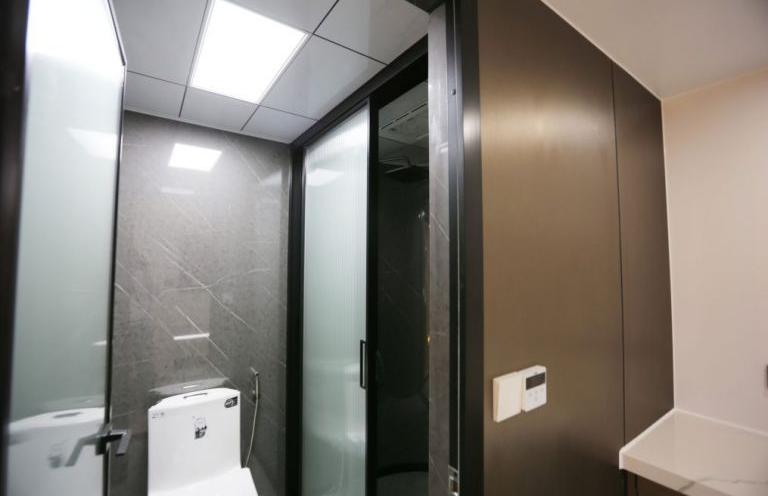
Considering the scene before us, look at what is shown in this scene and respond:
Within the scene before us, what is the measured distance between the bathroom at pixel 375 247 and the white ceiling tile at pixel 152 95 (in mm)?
17

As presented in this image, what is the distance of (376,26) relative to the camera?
3.72 feet

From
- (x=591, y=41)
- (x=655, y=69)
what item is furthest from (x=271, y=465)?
(x=655, y=69)

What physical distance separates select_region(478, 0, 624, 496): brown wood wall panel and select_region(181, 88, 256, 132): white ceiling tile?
1396 mm

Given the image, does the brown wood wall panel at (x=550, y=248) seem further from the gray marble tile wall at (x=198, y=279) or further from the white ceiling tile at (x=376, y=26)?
the gray marble tile wall at (x=198, y=279)

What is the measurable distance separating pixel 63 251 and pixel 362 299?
109 cm

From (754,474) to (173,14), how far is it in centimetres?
245

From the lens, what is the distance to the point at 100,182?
895 mm

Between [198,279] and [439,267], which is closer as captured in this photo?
[439,267]

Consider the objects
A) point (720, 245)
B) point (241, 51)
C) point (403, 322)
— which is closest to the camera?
point (241, 51)

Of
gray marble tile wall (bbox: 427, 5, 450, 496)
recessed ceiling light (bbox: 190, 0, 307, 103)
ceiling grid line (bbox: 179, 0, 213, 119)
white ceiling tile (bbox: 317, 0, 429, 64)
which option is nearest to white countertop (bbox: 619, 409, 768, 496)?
gray marble tile wall (bbox: 427, 5, 450, 496)

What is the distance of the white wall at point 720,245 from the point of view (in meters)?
1.32

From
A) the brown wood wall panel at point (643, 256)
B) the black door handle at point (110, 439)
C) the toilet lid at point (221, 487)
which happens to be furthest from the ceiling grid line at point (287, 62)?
the toilet lid at point (221, 487)

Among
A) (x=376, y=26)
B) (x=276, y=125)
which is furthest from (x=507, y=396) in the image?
(x=276, y=125)

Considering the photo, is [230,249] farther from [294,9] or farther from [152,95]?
[294,9]
